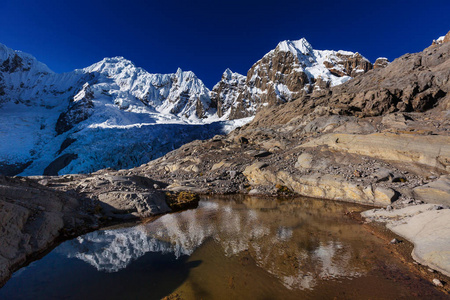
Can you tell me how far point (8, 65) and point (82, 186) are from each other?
5543 inches

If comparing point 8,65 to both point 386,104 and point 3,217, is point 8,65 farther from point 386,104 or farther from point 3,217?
point 386,104

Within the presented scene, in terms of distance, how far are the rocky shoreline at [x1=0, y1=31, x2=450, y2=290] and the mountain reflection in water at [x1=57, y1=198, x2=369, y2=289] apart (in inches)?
77.8

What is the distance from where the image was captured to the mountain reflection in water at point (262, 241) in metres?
7.70

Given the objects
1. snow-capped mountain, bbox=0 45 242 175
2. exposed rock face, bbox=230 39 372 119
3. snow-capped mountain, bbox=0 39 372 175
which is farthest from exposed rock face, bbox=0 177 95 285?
exposed rock face, bbox=230 39 372 119

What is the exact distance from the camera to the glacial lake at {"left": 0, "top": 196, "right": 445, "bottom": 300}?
21.1 ft

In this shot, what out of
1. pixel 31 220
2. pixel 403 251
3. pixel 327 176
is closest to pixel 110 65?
pixel 31 220

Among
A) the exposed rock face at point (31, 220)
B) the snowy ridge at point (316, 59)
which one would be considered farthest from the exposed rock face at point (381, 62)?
the exposed rock face at point (31, 220)

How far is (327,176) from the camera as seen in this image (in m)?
19.3

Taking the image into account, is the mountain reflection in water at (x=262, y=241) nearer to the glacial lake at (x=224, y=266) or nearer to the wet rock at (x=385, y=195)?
the glacial lake at (x=224, y=266)

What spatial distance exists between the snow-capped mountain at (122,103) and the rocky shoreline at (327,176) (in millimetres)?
35720

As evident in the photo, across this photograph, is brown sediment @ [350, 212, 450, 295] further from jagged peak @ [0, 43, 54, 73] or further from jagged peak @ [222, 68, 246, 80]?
jagged peak @ [0, 43, 54, 73]

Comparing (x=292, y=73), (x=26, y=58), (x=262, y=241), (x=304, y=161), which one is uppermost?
(x=26, y=58)

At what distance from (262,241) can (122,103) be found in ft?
342

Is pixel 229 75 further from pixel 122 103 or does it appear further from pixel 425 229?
pixel 425 229
